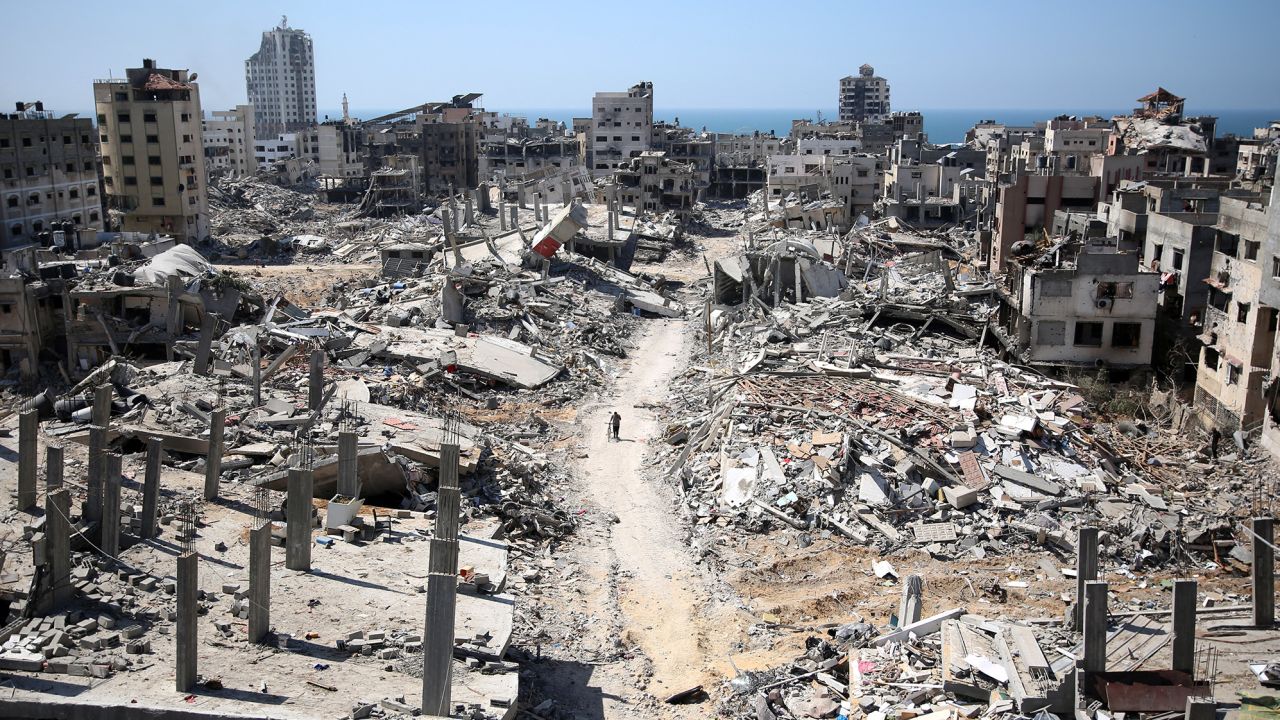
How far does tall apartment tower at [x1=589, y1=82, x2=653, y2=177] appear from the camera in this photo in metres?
85.9

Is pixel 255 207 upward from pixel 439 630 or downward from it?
upward

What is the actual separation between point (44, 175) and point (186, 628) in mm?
47741

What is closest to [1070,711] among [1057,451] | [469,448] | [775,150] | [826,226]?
[1057,451]

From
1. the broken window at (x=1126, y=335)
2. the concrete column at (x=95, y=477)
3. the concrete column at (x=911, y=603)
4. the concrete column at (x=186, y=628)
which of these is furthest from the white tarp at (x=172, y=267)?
the broken window at (x=1126, y=335)

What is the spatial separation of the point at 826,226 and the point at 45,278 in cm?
3881

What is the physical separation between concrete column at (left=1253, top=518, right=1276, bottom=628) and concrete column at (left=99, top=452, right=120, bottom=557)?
14.9 m

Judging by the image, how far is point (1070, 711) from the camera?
11750 millimetres

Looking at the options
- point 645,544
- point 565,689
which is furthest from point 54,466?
point 645,544

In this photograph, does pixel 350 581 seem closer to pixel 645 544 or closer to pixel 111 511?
pixel 111 511

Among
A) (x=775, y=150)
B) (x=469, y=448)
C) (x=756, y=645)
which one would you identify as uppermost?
(x=775, y=150)

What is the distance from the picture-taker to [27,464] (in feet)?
51.1

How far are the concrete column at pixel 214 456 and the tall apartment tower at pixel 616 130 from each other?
70780mm

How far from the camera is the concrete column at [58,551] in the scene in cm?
Answer: 1307

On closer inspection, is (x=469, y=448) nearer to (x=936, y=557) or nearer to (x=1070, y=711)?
(x=936, y=557)
